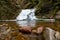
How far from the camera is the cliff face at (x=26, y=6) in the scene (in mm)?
10984

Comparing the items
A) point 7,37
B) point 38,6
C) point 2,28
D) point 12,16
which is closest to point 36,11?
point 38,6

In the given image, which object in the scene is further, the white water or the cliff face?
the cliff face

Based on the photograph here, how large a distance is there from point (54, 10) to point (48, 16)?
581 mm

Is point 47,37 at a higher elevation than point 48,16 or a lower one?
higher

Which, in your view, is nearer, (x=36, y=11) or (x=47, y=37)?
(x=47, y=37)

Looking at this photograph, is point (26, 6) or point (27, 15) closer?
point (27, 15)

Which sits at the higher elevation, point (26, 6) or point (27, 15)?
point (26, 6)

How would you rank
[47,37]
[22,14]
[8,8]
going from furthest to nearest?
[8,8], [22,14], [47,37]

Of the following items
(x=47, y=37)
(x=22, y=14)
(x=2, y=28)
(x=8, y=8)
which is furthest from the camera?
(x=8, y=8)

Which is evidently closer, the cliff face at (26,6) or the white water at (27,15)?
the white water at (27,15)

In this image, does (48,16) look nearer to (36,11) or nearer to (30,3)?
(36,11)

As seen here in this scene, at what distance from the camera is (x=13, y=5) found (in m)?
11.8

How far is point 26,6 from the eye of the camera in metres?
11.6

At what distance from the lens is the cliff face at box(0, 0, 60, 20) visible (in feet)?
36.0
